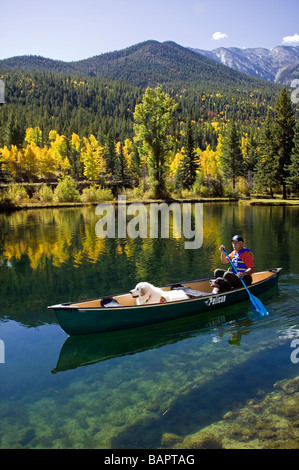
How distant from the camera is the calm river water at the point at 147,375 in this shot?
6449mm

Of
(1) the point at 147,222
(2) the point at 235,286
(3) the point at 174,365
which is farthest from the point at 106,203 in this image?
(3) the point at 174,365

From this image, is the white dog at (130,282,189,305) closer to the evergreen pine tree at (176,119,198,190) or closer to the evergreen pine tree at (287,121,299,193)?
the evergreen pine tree at (287,121,299,193)

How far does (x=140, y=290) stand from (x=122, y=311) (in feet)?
A: 2.97

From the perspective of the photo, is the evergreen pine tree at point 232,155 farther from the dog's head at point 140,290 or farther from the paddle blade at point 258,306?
the dog's head at point 140,290

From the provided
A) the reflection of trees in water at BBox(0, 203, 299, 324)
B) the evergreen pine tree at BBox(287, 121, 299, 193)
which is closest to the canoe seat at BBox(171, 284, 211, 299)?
the reflection of trees in water at BBox(0, 203, 299, 324)

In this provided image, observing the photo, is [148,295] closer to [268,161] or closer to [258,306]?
[258,306]

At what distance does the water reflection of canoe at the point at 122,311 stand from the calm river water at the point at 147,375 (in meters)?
0.39

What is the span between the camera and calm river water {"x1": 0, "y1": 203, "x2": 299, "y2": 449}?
6.45m

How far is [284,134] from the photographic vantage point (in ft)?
194

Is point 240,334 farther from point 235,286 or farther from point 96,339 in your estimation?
point 96,339

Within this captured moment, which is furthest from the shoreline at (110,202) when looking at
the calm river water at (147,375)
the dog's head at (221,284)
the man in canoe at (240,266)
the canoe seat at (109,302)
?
the canoe seat at (109,302)

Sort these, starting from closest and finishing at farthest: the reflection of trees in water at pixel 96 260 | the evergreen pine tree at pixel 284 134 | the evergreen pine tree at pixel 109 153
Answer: the reflection of trees in water at pixel 96 260 < the evergreen pine tree at pixel 284 134 < the evergreen pine tree at pixel 109 153

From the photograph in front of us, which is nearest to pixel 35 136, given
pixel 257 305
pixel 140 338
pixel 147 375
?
pixel 257 305

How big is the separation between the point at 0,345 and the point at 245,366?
22.9 ft
